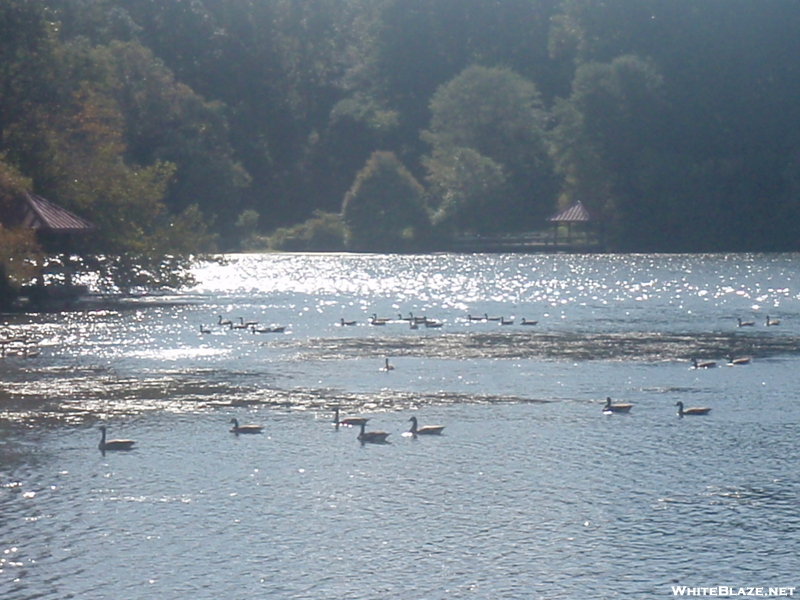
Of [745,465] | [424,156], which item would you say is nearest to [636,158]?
[424,156]

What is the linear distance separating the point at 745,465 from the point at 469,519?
5604 millimetres

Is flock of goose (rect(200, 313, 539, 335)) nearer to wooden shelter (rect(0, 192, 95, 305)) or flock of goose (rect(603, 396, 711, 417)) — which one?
wooden shelter (rect(0, 192, 95, 305))

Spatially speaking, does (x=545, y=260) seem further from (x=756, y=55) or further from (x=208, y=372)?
(x=208, y=372)

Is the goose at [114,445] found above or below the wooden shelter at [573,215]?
below

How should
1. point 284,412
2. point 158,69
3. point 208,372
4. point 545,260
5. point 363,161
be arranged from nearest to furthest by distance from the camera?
point 284,412
point 208,372
point 158,69
point 545,260
point 363,161

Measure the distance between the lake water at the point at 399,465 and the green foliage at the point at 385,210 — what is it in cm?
5524

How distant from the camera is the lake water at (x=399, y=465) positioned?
645 inches

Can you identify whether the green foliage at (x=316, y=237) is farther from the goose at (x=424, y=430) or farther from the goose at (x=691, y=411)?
the goose at (x=424, y=430)

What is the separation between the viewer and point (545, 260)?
91.9m

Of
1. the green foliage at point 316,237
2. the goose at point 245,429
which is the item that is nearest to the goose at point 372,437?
the goose at point 245,429

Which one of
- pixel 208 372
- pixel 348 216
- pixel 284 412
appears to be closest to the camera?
pixel 284 412

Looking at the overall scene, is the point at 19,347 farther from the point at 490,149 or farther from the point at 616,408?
the point at 490,149

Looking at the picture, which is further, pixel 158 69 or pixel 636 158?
pixel 636 158

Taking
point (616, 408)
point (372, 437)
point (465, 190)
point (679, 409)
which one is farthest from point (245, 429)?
point (465, 190)
